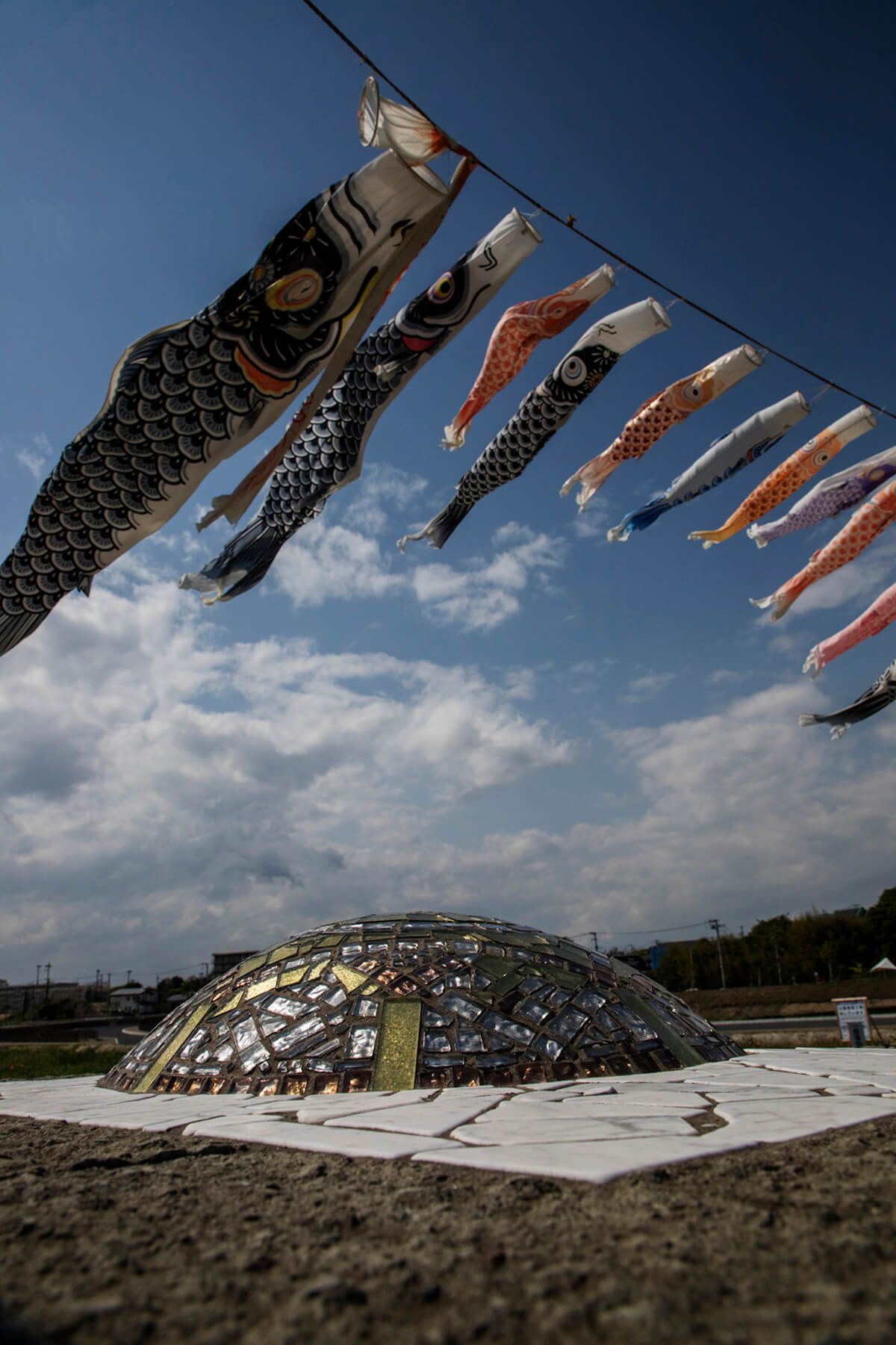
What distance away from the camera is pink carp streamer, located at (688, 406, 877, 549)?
810cm

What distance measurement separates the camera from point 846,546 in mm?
8766

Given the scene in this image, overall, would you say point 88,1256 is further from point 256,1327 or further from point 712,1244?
point 712,1244

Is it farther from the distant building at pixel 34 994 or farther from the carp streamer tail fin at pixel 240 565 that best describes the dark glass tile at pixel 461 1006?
the distant building at pixel 34 994

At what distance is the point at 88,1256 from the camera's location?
Answer: 122cm

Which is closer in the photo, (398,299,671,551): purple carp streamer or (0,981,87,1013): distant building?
(398,299,671,551): purple carp streamer

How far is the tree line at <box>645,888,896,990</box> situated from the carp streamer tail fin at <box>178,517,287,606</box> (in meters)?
38.2

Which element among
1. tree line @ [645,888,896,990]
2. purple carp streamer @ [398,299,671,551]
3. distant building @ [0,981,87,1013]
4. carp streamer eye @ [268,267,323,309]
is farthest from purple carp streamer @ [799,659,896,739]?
distant building @ [0,981,87,1013]

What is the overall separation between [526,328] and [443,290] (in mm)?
1280

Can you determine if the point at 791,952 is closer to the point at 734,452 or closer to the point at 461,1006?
the point at 734,452

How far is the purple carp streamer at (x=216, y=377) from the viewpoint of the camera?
177 inches

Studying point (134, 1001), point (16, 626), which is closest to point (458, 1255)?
point (16, 626)

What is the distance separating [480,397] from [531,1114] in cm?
628

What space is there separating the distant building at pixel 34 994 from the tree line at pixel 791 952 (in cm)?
3763

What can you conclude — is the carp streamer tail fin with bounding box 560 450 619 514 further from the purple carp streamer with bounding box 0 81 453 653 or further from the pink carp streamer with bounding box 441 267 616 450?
the purple carp streamer with bounding box 0 81 453 653
